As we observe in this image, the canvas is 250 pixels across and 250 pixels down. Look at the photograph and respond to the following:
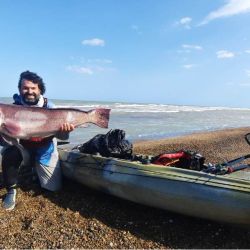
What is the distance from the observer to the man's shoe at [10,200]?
6582 mm

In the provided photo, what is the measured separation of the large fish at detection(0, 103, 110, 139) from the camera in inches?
236

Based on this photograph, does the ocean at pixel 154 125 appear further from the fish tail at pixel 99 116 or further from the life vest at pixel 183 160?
the fish tail at pixel 99 116

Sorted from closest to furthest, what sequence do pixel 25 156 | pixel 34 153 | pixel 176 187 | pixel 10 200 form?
pixel 176 187
pixel 10 200
pixel 25 156
pixel 34 153

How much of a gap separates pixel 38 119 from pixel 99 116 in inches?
38.8

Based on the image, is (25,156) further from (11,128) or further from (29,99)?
(11,128)

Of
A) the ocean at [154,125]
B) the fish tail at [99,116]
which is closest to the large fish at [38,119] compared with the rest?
the fish tail at [99,116]

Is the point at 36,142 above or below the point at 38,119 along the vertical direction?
below

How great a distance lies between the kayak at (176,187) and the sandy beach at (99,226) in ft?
0.92

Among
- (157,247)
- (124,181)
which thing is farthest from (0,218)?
(157,247)

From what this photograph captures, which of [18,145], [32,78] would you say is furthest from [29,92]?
[18,145]

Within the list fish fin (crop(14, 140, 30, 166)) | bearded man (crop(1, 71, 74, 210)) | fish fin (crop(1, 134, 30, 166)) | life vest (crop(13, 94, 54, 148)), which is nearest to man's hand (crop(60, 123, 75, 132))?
bearded man (crop(1, 71, 74, 210))

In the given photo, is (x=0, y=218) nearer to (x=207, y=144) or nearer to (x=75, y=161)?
(x=75, y=161)

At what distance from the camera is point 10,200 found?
22.1 ft

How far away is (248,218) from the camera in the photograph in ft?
16.9
